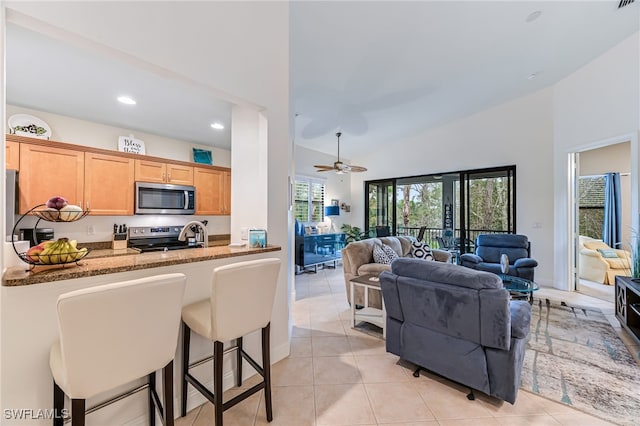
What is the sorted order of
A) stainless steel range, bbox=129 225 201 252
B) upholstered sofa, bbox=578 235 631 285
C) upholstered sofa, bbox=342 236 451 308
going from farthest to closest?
upholstered sofa, bbox=578 235 631 285 < stainless steel range, bbox=129 225 201 252 < upholstered sofa, bbox=342 236 451 308

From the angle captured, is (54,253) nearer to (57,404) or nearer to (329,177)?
(57,404)

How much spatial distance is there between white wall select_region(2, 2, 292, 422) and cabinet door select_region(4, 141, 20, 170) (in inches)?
79.5

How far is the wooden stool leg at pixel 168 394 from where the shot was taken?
1.36 metres

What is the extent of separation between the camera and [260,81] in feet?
7.68

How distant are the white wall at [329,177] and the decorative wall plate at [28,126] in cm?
425

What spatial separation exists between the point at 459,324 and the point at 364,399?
2.90 ft

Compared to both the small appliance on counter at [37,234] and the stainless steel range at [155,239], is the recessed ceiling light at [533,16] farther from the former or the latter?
the small appliance on counter at [37,234]

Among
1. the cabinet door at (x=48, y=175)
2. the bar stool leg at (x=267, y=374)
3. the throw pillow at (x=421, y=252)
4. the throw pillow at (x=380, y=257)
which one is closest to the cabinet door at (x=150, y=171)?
the cabinet door at (x=48, y=175)

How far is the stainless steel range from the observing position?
3633 mm

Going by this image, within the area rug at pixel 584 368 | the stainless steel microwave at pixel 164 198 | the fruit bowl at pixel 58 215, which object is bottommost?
the area rug at pixel 584 368

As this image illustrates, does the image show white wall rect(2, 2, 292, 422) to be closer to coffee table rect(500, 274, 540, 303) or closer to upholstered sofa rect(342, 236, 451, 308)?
upholstered sofa rect(342, 236, 451, 308)

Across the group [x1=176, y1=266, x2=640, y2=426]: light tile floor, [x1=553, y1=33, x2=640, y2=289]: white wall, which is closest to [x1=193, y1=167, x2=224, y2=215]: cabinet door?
[x1=176, y1=266, x2=640, y2=426]: light tile floor

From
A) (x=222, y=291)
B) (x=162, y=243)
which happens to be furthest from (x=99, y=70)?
(x=162, y=243)

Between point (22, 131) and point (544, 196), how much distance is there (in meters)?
7.52
